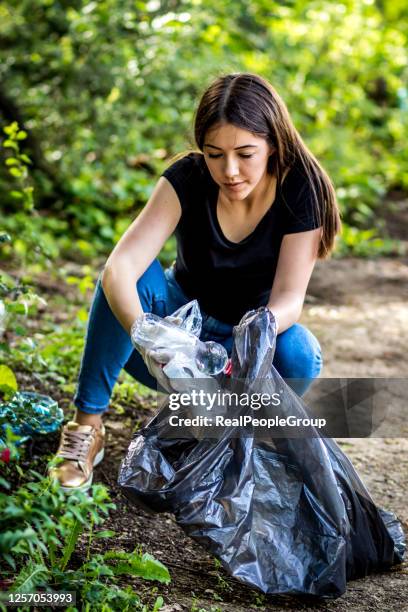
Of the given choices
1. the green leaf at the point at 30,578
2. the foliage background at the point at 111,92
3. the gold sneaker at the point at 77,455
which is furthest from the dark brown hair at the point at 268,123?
the foliage background at the point at 111,92

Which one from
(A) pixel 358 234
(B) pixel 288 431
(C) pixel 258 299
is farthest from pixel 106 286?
(A) pixel 358 234

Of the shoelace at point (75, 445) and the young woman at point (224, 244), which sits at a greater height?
the young woman at point (224, 244)

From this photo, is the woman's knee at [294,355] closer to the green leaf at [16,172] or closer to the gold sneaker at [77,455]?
the gold sneaker at [77,455]

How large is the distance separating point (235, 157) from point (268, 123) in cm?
16

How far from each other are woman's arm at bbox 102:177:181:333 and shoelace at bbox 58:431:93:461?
0.42 meters

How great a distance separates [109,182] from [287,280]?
12.8 ft

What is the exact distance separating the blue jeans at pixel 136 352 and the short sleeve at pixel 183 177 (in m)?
0.23

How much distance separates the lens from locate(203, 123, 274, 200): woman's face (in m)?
2.15

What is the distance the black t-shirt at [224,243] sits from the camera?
2379mm

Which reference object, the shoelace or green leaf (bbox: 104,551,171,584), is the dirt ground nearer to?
green leaf (bbox: 104,551,171,584)

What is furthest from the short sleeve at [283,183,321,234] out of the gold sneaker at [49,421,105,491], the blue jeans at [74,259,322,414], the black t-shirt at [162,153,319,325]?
the gold sneaker at [49,421,105,491]

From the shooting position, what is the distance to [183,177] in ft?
7.94

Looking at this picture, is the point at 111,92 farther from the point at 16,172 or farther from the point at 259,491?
the point at 259,491

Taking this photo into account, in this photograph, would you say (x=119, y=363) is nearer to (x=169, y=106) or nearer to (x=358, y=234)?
(x=169, y=106)
